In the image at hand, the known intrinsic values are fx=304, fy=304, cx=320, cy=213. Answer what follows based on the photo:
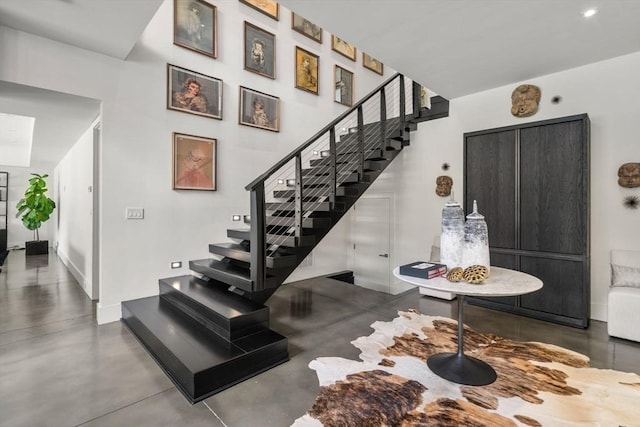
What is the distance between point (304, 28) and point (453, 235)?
16.6 ft

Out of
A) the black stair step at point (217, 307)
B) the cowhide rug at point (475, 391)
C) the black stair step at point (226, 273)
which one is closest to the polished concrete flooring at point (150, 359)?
the cowhide rug at point (475, 391)

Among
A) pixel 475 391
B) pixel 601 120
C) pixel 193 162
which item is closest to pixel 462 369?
pixel 475 391

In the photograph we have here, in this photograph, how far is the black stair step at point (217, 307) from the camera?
2.76 meters

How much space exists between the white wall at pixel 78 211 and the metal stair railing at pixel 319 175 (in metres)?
2.83

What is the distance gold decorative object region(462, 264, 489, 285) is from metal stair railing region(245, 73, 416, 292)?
1.78 meters

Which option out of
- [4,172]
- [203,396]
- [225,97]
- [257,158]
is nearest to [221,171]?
[257,158]

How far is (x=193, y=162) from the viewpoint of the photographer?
422cm

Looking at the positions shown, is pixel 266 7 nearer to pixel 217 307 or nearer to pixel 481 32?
pixel 481 32

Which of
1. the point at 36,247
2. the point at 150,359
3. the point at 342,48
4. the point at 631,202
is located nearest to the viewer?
the point at 150,359

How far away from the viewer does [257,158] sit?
4949 mm

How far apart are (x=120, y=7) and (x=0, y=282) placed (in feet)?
18.1

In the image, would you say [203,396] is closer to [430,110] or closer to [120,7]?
[120,7]

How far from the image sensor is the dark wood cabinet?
3439 millimetres

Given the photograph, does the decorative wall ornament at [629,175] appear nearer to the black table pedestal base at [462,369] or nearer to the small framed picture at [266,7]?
the black table pedestal base at [462,369]
